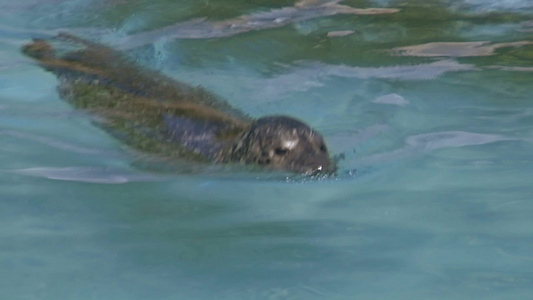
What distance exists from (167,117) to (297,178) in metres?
1.77

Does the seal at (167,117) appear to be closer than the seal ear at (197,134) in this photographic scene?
Yes

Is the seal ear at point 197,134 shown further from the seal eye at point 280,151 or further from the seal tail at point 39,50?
the seal tail at point 39,50

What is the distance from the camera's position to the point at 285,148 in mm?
6574

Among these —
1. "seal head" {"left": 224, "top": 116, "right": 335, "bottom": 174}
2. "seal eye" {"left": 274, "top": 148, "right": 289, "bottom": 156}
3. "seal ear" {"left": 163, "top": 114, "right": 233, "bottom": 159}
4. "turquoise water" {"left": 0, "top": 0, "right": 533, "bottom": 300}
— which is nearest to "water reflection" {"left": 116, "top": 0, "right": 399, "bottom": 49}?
"turquoise water" {"left": 0, "top": 0, "right": 533, "bottom": 300}

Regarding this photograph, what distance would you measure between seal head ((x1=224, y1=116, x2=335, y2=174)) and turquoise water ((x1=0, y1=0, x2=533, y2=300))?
0.19 metres

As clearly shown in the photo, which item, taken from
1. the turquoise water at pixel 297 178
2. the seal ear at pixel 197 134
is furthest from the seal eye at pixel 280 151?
the seal ear at pixel 197 134

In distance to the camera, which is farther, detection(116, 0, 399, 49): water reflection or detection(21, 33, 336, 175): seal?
detection(116, 0, 399, 49): water reflection

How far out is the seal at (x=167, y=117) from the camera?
6594 mm

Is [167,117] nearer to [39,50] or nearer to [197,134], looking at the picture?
[197,134]

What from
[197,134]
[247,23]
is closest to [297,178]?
[197,134]

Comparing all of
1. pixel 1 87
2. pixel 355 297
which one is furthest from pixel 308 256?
pixel 1 87

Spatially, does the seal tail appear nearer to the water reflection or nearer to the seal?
the seal

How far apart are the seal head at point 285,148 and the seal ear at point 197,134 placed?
371mm

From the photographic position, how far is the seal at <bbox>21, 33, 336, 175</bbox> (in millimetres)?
6594
